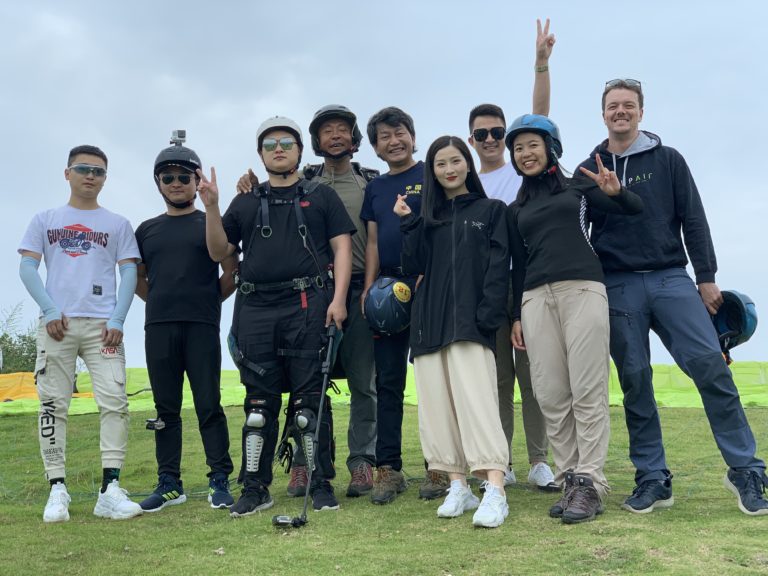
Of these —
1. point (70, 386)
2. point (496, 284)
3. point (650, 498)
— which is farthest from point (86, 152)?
point (650, 498)

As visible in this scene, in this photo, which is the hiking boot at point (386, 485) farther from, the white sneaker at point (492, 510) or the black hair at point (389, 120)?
the black hair at point (389, 120)

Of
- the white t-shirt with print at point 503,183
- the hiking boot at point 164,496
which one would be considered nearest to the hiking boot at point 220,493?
the hiking boot at point 164,496

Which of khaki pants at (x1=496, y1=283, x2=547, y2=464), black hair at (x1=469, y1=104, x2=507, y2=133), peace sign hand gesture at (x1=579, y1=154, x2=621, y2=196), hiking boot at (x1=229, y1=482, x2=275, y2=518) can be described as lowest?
hiking boot at (x1=229, y1=482, x2=275, y2=518)

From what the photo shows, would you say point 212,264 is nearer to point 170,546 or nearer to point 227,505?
point 227,505

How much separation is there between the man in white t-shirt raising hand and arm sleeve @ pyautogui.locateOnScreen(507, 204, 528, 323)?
9.30 ft

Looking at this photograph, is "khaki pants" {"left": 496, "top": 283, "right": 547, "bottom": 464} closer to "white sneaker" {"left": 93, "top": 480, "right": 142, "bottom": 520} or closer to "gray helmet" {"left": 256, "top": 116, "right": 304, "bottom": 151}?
"gray helmet" {"left": 256, "top": 116, "right": 304, "bottom": 151}

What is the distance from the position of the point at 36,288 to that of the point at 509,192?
3.51 meters

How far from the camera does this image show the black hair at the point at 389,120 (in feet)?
19.4

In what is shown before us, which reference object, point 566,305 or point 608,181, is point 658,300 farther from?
point 608,181

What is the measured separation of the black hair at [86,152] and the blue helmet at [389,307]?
238 cm

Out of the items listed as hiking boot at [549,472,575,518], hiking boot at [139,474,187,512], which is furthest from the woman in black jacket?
hiking boot at [139,474,187,512]

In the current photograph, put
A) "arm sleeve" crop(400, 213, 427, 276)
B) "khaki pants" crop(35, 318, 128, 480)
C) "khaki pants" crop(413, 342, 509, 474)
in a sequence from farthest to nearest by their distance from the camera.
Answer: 1. "khaki pants" crop(35, 318, 128, 480)
2. "arm sleeve" crop(400, 213, 427, 276)
3. "khaki pants" crop(413, 342, 509, 474)

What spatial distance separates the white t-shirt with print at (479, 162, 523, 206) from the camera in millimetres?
5891

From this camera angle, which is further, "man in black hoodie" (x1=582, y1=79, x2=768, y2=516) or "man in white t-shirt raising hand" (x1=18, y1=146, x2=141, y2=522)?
"man in white t-shirt raising hand" (x1=18, y1=146, x2=141, y2=522)
